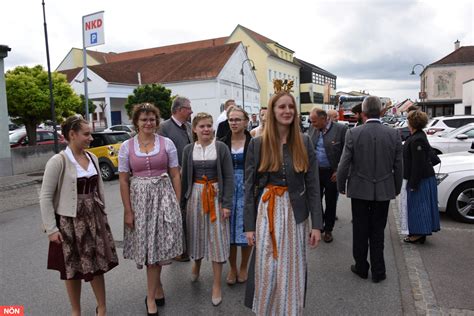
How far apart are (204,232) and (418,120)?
10.2 feet

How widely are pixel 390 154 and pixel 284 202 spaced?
1.67 m

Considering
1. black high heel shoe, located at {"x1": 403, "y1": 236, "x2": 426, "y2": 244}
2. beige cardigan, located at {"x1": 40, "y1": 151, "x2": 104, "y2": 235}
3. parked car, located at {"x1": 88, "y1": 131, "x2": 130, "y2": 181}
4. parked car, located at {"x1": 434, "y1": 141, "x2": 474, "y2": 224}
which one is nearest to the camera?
beige cardigan, located at {"x1": 40, "y1": 151, "x2": 104, "y2": 235}

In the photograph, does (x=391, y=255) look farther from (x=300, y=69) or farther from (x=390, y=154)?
(x=300, y=69)

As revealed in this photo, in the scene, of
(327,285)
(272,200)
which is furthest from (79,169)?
(327,285)

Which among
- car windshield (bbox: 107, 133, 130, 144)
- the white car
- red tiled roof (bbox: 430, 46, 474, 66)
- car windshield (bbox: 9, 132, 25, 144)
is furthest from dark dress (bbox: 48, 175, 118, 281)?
red tiled roof (bbox: 430, 46, 474, 66)

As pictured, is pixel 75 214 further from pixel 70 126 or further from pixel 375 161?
pixel 375 161

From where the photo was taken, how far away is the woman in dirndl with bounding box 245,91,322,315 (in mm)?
2867

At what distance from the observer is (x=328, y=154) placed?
18.2ft

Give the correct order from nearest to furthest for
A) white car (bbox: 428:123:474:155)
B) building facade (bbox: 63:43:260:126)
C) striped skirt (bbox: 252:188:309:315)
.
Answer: striped skirt (bbox: 252:188:309:315) < white car (bbox: 428:123:474:155) < building facade (bbox: 63:43:260:126)

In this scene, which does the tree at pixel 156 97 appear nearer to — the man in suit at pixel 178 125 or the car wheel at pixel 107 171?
the car wheel at pixel 107 171

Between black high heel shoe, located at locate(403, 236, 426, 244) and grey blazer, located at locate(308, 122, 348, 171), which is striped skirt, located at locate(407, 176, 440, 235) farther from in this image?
grey blazer, located at locate(308, 122, 348, 171)

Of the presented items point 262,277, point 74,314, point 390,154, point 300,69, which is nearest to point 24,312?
point 74,314

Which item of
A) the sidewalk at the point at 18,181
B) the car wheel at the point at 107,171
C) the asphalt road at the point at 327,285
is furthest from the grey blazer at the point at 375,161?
the sidewalk at the point at 18,181

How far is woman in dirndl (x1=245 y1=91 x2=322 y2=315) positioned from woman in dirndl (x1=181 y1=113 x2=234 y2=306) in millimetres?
868
